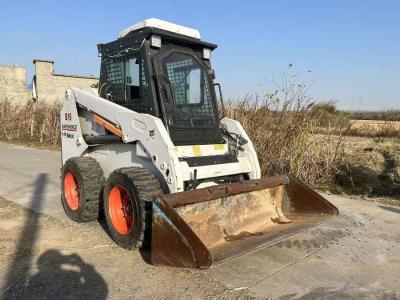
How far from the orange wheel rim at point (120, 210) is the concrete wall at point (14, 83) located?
28.9 m

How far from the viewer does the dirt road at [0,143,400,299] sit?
3.75 metres

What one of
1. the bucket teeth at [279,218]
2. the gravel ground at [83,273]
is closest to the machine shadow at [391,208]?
the bucket teeth at [279,218]

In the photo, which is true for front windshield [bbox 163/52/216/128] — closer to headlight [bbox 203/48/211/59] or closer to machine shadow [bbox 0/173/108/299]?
headlight [bbox 203/48/211/59]

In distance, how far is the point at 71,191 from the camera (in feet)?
19.5

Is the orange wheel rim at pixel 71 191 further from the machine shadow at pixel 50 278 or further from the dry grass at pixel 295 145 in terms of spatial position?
the dry grass at pixel 295 145

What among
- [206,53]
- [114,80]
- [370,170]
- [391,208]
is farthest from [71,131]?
[370,170]

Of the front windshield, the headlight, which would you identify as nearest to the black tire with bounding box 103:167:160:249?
the front windshield

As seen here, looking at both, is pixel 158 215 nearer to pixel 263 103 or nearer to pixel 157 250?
pixel 157 250

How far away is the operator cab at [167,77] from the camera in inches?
196

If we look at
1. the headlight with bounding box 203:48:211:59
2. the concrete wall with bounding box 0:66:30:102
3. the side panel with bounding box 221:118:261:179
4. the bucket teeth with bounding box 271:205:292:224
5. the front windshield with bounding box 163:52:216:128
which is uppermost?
the concrete wall with bounding box 0:66:30:102

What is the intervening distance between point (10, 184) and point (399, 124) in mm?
14272

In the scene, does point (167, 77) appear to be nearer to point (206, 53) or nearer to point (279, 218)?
point (206, 53)

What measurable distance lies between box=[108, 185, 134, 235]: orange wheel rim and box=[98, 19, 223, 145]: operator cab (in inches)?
33.9

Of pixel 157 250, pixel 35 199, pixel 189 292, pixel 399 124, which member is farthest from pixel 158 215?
pixel 399 124
